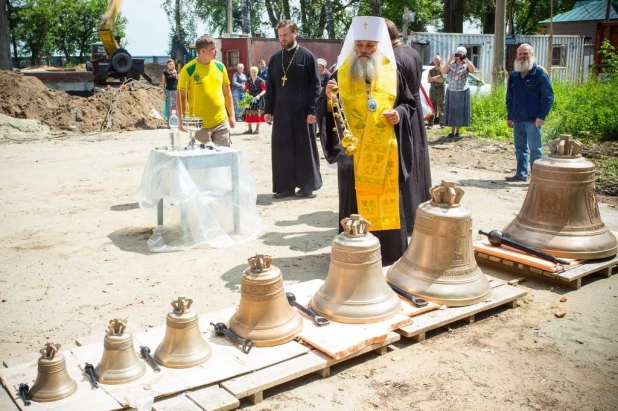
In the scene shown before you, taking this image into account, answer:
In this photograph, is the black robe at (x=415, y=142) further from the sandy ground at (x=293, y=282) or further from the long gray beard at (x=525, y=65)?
the long gray beard at (x=525, y=65)

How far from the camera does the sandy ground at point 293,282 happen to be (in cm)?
372

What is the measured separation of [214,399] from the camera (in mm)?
3420

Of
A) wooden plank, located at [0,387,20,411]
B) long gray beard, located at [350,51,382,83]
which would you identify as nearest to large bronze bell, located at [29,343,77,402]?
wooden plank, located at [0,387,20,411]

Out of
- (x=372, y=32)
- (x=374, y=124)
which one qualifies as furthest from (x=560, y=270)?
(x=372, y=32)

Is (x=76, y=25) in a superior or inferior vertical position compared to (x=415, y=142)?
superior

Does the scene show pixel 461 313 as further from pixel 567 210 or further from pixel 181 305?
pixel 181 305

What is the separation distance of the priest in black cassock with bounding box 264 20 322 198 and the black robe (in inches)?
105

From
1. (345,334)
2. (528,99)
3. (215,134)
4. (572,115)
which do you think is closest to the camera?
(345,334)

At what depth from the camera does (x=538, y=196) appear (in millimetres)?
5660

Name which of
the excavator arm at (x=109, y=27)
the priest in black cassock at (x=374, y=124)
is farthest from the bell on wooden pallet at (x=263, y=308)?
the excavator arm at (x=109, y=27)

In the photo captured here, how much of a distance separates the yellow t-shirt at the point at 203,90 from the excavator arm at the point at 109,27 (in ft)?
65.5

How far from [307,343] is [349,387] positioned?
1.34 ft

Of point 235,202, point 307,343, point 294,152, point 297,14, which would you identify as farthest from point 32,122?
point 297,14

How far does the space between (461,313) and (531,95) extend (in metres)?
5.36
